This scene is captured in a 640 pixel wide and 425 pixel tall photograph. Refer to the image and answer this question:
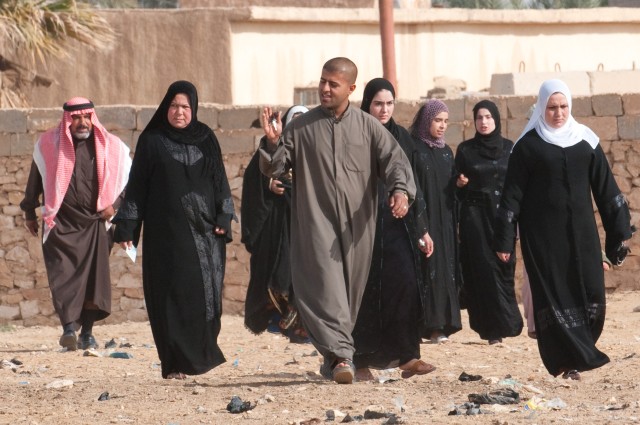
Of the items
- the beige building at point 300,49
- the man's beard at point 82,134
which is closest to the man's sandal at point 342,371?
the man's beard at point 82,134

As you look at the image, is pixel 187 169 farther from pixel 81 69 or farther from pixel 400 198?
pixel 81 69

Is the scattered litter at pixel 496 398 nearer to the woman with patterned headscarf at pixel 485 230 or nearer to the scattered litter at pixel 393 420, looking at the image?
the scattered litter at pixel 393 420

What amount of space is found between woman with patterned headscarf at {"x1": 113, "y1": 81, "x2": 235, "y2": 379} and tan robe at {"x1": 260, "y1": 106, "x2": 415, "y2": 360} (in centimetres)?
72

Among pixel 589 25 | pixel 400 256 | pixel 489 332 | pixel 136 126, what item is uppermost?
pixel 589 25

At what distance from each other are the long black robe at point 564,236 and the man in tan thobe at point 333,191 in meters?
0.66

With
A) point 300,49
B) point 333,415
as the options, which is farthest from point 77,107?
point 300,49

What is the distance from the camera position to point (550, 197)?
776 centimetres

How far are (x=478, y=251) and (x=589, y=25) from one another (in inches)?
413

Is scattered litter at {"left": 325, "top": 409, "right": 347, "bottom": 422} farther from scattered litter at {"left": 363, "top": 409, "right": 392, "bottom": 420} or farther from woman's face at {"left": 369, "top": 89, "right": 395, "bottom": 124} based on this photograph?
woman's face at {"left": 369, "top": 89, "right": 395, "bottom": 124}

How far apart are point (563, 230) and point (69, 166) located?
13.2ft

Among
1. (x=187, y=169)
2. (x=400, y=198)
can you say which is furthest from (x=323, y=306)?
(x=187, y=169)

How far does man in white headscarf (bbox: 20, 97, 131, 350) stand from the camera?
1060 centimetres

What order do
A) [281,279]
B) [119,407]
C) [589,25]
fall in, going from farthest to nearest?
1. [589,25]
2. [281,279]
3. [119,407]

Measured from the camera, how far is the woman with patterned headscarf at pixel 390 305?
7.88 meters
